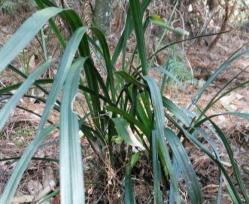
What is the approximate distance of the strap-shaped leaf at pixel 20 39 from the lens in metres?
0.58

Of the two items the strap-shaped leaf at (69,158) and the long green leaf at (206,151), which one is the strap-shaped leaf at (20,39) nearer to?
the strap-shaped leaf at (69,158)

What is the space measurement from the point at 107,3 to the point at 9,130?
2.80 ft

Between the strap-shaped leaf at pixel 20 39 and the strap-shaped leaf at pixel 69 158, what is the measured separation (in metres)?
0.11

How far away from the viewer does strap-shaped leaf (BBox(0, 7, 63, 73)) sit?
0.58 metres

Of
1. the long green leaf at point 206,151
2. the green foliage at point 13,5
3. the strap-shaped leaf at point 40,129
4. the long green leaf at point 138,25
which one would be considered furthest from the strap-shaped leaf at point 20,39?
the green foliage at point 13,5

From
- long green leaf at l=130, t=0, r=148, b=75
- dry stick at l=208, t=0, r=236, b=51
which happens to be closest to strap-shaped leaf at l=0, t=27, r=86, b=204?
long green leaf at l=130, t=0, r=148, b=75

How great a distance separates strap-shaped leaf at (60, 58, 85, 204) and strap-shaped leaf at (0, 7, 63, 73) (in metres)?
0.11

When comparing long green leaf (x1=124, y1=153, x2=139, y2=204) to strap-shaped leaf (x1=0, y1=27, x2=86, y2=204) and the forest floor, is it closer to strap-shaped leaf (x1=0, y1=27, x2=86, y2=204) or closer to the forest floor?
the forest floor

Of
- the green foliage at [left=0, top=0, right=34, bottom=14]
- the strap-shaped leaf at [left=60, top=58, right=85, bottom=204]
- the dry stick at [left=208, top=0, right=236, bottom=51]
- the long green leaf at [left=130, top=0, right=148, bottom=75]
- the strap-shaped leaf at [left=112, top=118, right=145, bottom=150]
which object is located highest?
the green foliage at [left=0, top=0, right=34, bottom=14]

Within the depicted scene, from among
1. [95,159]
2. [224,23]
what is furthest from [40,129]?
[224,23]

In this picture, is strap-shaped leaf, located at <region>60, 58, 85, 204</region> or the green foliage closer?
strap-shaped leaf, located at <region>60, 58, 85, 204</region>

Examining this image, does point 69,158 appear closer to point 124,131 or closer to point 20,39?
point 20,39

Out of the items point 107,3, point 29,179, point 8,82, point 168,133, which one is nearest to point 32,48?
point 8,82

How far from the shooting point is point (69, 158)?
57 centimetres
